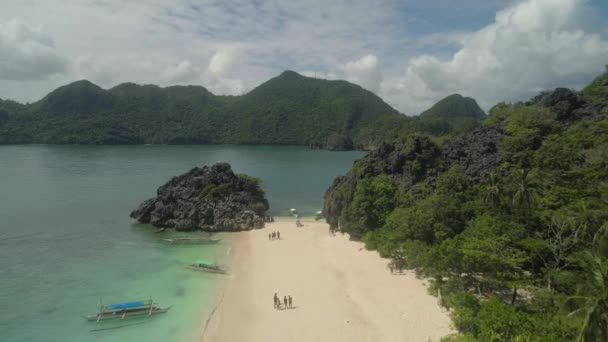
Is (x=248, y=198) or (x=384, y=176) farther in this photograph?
(x=248, y=198)

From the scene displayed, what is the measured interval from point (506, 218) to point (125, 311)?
27.7 metres

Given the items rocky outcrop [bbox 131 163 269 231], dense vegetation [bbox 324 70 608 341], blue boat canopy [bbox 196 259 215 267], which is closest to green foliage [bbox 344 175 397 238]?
dense vegetation [bbox 324 70 608 341]

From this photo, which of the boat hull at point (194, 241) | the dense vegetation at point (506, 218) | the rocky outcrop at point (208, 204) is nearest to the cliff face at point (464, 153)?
the dense vegetation at point (506, 218)

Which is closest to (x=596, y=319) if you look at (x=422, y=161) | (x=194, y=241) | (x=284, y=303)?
(x=284, y=303)

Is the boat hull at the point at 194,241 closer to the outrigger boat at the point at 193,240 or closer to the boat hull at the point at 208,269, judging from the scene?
the outrigger boat at the point at 193,240

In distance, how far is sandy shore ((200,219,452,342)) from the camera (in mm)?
20000

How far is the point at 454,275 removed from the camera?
22.8 meters

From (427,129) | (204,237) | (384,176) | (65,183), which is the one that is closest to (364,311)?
(384,176)

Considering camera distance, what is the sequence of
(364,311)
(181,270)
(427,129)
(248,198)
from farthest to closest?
(427,129) → (248,198) → (181,270) → (364,311)

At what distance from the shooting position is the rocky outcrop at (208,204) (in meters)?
44.2

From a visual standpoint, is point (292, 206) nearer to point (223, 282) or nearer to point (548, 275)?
point (223, 282)

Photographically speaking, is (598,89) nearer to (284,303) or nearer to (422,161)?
(422,161)

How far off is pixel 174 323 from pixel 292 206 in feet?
121

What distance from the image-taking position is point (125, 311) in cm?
2320
